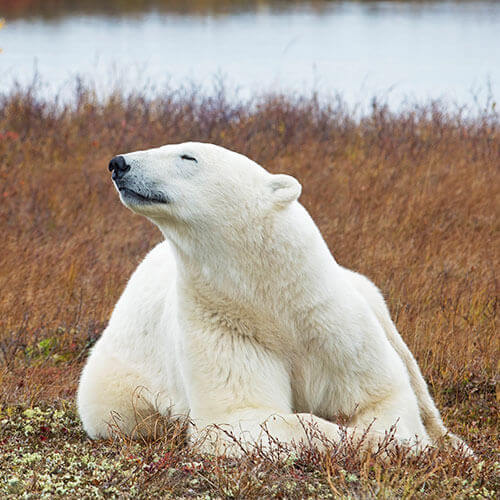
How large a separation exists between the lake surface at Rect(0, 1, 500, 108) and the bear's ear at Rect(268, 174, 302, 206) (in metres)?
9.59

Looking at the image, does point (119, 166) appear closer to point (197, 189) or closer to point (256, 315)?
Answer: point (197, 189)

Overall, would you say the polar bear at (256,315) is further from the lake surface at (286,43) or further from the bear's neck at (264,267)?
the lake surface at (286,43)

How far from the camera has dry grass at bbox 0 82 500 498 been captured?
294 cm

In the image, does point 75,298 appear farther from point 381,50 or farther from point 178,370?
point 381,50

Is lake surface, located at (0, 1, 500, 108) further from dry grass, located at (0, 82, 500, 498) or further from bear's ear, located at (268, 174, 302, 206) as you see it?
bear's ear, located at (268, 174, 302, 206)

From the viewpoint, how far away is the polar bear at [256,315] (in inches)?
125

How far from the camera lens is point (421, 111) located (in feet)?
33.1

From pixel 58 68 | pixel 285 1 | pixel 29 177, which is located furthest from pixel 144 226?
pixel 285 1

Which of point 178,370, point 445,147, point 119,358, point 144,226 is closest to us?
point 178,370

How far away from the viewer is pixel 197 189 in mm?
3229

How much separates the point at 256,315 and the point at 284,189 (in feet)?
1.72

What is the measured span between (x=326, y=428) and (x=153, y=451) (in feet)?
2.27

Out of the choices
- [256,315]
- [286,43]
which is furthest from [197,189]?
[286,43]

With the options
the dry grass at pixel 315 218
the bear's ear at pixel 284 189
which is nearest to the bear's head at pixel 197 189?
the bear's ear at pixel 284 189
